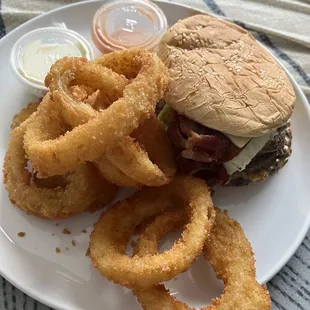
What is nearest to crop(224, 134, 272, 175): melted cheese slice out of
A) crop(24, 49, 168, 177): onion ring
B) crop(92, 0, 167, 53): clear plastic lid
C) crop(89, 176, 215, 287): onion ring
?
crop(89, 176, 215, 287): onion ring

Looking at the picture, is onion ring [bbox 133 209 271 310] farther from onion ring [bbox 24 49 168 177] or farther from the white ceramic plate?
onion ring [bbox 24 49 168 177]

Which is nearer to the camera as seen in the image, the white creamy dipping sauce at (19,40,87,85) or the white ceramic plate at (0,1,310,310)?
the white ceramic plate at (0,1,310,310)

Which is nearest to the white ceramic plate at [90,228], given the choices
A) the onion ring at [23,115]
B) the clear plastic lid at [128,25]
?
the onion ring at [23,115]

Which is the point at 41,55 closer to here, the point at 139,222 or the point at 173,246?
the point at 139,222

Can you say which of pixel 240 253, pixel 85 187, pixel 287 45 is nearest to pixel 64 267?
pixel 85 187

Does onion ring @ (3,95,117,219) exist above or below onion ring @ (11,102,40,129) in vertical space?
above

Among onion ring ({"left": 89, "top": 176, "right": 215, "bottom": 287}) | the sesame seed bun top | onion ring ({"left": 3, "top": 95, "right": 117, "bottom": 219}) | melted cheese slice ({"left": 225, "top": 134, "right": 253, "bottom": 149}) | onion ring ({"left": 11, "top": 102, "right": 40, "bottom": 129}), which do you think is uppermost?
the sesame seed bun top

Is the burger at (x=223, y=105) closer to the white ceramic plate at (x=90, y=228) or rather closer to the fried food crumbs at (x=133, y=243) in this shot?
the white ceramic plate at (x=90, y=228)
